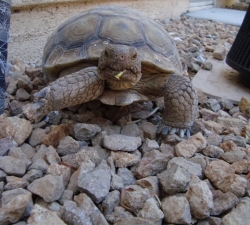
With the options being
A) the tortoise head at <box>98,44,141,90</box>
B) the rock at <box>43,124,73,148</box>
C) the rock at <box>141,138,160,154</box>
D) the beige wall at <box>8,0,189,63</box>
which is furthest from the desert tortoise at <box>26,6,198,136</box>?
the beige wall at <box>8,0,189,63</box>

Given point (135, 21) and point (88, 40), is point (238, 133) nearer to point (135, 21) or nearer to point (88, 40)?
point (135, 21)

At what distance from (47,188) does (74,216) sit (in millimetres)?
174

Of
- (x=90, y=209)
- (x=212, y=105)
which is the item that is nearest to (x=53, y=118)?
(x=90, y=209)

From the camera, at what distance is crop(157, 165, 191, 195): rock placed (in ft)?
3.87

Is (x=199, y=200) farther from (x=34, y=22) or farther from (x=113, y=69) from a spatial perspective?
(x=34, y=22)

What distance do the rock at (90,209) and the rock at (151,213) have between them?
0.14 m

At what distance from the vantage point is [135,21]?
6.10ft

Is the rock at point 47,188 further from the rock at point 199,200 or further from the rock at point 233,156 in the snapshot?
the rock at point 233,156

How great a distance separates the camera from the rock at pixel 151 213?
106cm

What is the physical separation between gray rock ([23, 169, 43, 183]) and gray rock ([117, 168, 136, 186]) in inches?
12.9

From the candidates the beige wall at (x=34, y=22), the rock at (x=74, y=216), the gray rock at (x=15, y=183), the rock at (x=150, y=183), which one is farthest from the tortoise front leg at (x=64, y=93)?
the beige wall at (x=34, y=22)

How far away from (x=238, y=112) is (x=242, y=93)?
41 centimetres

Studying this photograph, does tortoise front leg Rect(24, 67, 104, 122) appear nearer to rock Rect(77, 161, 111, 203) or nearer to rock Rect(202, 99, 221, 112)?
rock Rect(77, 161, 111, 203)

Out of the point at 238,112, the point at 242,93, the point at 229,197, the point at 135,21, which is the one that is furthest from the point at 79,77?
the point at 242,93
